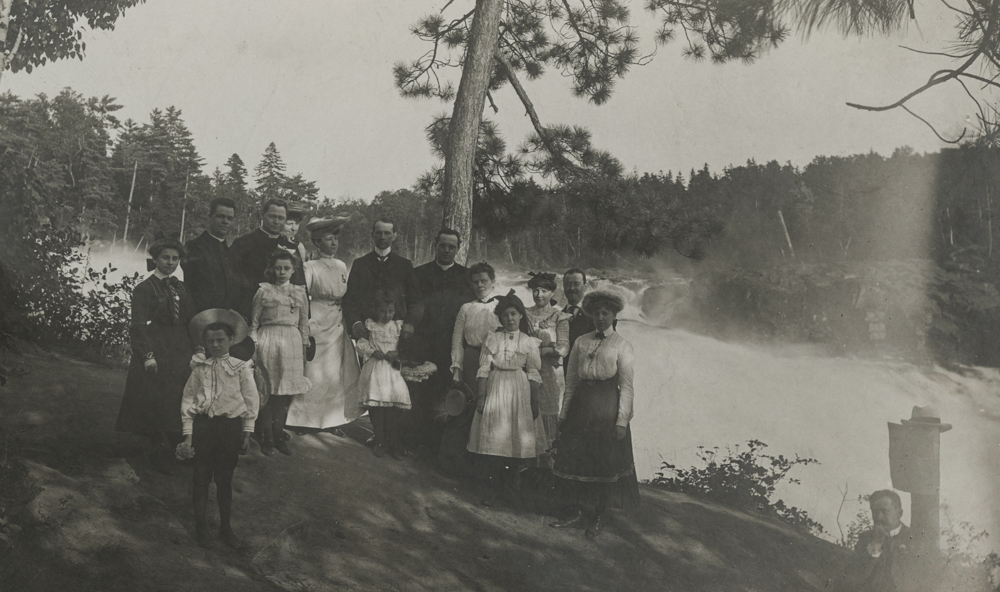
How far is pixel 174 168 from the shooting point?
4758mm

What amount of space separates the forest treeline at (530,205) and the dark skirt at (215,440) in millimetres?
1386

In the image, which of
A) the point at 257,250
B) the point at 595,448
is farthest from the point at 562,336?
the point at 257,250

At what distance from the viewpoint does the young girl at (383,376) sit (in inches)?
206

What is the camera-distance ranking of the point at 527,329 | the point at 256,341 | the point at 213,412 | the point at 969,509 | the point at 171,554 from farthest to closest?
the point at 969,509 → the point at 527,329 → the point at 256,341 → the point at 213,412 → the point at 171,554

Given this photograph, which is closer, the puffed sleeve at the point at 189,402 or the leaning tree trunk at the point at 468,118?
the puffed sleeve at the point at 189,402

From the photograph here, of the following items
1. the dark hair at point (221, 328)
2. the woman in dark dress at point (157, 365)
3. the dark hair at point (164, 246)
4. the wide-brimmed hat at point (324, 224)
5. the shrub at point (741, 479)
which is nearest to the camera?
the dark hair at point (221, 328)

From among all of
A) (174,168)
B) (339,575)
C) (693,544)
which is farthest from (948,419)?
(174,168)

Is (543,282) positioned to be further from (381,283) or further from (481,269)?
(381,283)

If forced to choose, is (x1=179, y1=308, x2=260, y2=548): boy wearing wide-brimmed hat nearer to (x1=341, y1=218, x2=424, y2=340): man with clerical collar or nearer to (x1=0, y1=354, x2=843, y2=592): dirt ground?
(x1=0, y1=354, x2=843, y2=592): dirt ground

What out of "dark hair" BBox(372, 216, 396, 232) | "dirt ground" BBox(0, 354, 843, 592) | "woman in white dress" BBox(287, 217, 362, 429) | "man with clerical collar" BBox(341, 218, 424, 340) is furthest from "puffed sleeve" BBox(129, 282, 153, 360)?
"dark hair" BBox(372, 216, 396, 232)

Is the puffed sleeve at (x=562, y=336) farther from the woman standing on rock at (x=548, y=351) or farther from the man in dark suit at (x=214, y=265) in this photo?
the man in dark suit at (x=214, y=265)

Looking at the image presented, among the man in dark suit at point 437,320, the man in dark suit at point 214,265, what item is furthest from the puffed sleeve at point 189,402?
the man in dark suit at point 437,320

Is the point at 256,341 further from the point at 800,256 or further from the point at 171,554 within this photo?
the point at 800,256

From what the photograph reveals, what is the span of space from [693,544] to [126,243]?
4.45 metres
